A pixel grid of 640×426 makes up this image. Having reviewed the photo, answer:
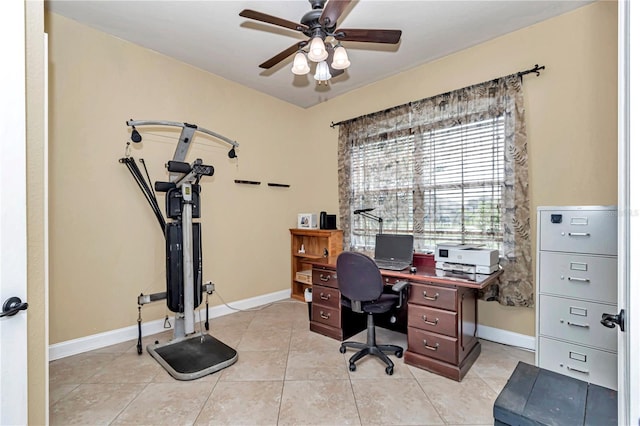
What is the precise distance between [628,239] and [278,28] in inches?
111

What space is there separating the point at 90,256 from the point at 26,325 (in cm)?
191

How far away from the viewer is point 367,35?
76.4 inches

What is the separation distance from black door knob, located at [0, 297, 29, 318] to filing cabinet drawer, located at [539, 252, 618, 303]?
288 cm

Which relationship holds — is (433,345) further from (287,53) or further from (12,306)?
(287,53)

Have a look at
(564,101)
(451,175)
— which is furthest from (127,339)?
(564,101)

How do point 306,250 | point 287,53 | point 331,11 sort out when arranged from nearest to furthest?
point 331,11, point 287,53, point 306,250

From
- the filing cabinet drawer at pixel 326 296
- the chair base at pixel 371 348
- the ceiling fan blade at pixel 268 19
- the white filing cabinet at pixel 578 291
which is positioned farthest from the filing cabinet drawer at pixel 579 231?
the ceiling fan blade at pixel 268 19

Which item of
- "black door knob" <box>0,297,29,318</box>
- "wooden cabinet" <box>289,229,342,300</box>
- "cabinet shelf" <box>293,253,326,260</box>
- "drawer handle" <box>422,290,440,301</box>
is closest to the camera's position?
"black door knob" <box>0,297,29,318</box>

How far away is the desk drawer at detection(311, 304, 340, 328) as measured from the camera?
2.86 m

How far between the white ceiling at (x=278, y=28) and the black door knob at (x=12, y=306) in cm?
239

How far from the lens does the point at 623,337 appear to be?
88cm

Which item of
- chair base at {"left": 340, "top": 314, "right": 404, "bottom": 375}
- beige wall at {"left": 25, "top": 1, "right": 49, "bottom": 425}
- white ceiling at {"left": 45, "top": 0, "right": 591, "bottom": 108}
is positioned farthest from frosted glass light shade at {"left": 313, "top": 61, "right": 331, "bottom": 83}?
chair base at {"left": 340, "top": 314, "right": 404, "bottom": 375}

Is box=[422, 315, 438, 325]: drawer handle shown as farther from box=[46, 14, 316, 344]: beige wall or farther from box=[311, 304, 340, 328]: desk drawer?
box=[46, 14, 316, 344]: beige wall

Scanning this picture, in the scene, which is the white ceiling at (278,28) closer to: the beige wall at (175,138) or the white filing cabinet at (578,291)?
the beige wall at (175,138)
